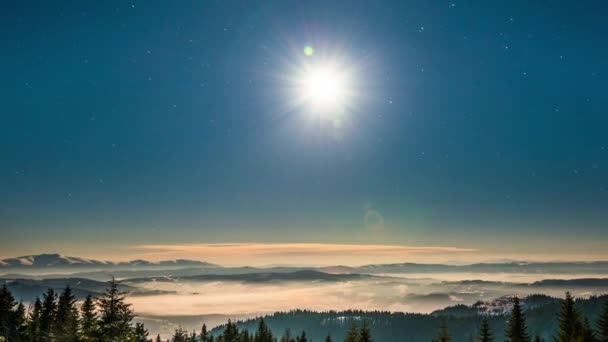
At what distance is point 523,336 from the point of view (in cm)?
4184

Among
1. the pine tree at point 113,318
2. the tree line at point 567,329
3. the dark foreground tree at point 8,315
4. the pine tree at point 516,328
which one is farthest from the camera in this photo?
the dark foreground tree at point 8,315

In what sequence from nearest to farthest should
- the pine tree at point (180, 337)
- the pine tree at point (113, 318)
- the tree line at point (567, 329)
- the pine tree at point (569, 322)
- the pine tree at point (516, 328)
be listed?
the pine tree at point (113, 318) → the tree line at point (567, 329) → the pine tree at point (569, 322) → the pine tree at point (516, 328) → the pine tree at point (180, 337)

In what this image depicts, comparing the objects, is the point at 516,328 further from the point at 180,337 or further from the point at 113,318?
the point at 180,337

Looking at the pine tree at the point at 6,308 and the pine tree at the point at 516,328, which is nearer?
the pine tree at the point at 516,328

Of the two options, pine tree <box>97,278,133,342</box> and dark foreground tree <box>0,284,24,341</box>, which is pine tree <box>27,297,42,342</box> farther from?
pine tree <box>97,278,133,342</box>

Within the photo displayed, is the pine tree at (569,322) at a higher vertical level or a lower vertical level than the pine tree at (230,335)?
higher

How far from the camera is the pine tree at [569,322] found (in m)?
38.9

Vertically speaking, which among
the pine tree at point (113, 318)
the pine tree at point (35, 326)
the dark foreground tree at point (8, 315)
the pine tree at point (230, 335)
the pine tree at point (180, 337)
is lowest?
the pine tree at point (180, 337)

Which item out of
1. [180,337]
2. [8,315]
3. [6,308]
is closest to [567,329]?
[180,337]

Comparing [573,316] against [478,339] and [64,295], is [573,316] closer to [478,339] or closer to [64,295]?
[478,339]

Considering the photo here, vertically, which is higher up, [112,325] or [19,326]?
[112,325]

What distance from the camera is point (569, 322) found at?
3988cm

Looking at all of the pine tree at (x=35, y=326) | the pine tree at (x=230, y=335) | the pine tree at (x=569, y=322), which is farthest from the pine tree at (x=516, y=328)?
the pine tree at (x=35, y=326)

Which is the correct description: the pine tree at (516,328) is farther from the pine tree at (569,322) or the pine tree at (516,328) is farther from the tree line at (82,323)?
the tree line at (82,323)
